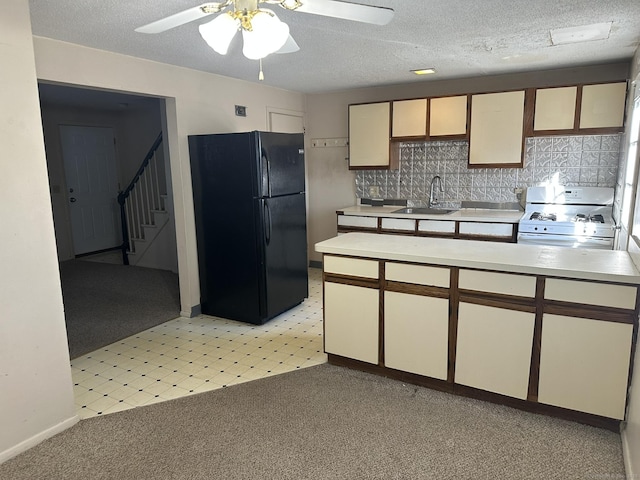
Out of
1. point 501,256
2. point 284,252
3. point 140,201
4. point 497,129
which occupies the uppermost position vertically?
point 497,129

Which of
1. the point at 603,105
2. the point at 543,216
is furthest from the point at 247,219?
the point at 603,105

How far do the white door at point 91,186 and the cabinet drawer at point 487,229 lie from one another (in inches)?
221

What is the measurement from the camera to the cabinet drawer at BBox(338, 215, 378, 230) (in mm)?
4691

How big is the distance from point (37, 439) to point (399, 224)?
348cm

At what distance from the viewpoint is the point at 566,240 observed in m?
3.65

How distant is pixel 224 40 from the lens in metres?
1.81

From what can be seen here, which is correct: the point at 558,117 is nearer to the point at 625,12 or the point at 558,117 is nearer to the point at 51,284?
the point at 625,12

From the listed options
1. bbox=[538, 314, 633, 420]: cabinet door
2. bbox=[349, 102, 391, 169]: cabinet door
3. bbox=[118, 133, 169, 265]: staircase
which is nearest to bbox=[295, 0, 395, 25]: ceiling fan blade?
bbox=[538, 314, 633, 420]: cabinet door

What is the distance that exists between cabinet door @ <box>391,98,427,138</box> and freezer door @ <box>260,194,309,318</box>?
138cm

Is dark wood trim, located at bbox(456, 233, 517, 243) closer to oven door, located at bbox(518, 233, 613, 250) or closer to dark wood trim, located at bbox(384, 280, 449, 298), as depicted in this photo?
oven door, located at bbox(518, 233, 613, 250)

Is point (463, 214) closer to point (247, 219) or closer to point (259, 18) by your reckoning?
point (247, 219)

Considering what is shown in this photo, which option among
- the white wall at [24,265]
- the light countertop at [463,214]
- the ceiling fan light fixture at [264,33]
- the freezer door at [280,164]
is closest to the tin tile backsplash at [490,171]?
the light countertop at [463,214]

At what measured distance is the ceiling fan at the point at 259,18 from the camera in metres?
1.64

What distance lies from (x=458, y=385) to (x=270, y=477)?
4.08 ft
